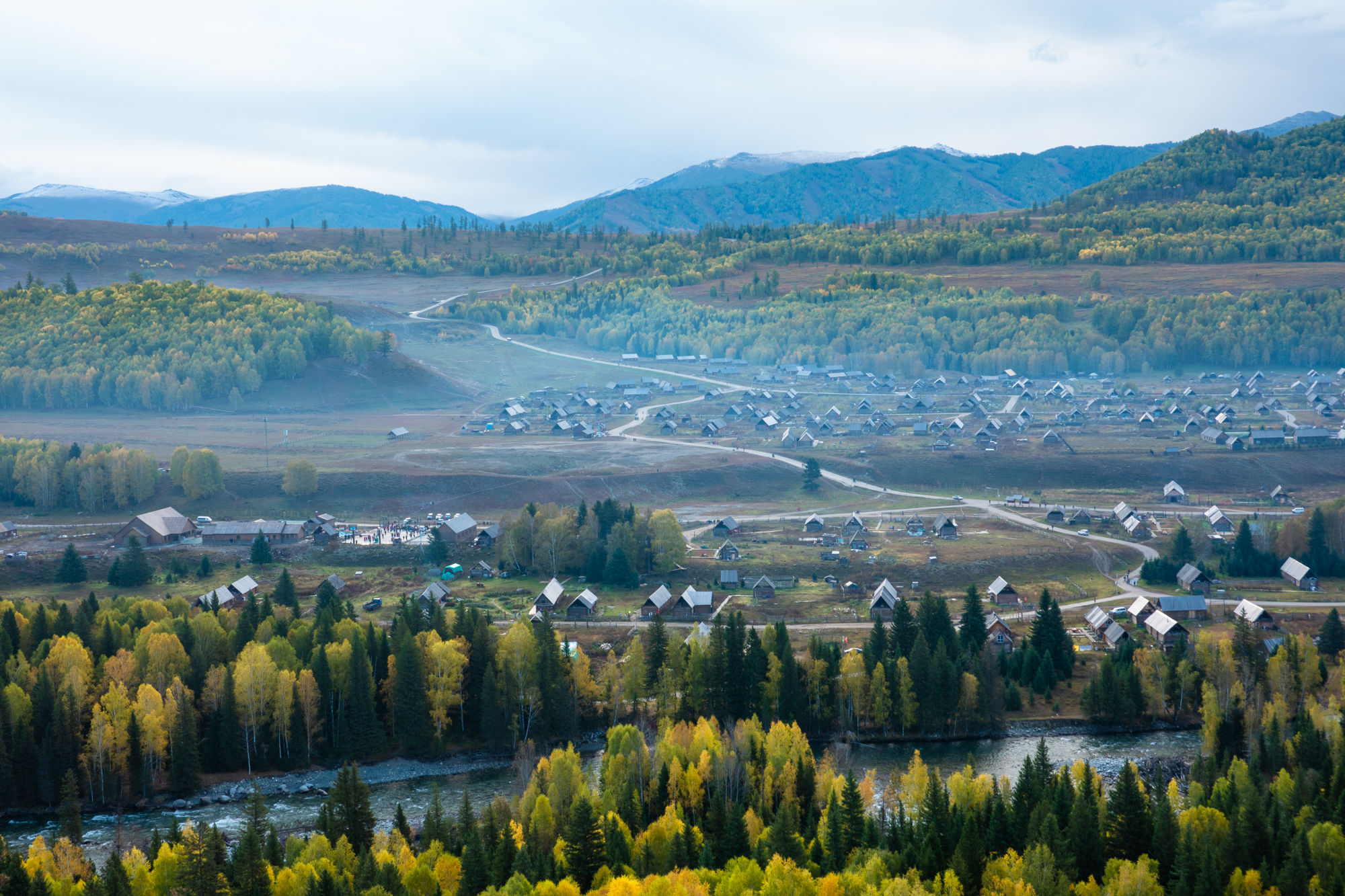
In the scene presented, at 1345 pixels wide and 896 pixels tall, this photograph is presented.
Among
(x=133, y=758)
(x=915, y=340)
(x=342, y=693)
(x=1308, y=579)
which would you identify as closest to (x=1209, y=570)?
(x=1308, y=579)

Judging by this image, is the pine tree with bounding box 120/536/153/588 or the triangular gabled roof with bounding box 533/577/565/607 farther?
the pine tree with bounding box 120/536/153/588

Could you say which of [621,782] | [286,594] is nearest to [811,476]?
[286,594]

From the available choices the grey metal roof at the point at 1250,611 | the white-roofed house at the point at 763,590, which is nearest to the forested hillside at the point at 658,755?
the white-roofed house at the point at 763,590

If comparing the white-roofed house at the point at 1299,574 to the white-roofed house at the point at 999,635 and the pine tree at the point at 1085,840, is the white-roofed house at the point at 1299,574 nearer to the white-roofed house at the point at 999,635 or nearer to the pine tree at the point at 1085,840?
the white-roofed house at the point at 999,635

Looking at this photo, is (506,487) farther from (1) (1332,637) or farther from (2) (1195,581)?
(1) (1332,637)

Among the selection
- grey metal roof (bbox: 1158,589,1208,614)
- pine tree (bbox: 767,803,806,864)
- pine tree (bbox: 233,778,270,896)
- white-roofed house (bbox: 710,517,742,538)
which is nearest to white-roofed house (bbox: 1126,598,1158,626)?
grey metal roof (bbox: 1158,589,1208,614)

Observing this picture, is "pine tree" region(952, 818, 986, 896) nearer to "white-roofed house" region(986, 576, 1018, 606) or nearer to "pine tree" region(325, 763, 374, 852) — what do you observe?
"pine tree" region(325, 763, 374, 852)

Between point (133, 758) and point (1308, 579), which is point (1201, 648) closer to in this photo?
point (1308, 579)

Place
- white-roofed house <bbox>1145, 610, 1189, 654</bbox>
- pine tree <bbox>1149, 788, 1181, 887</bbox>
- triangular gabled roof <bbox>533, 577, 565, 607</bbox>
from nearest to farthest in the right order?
1. pine tree <bbox>1149, 788, 1181, 887</bbox>
2. white-roofed house <bbox>1145, 610, 1189, 654</bbox>
3. triangular gabled roof <bbox>533, 577, 565, 607</bbox>
